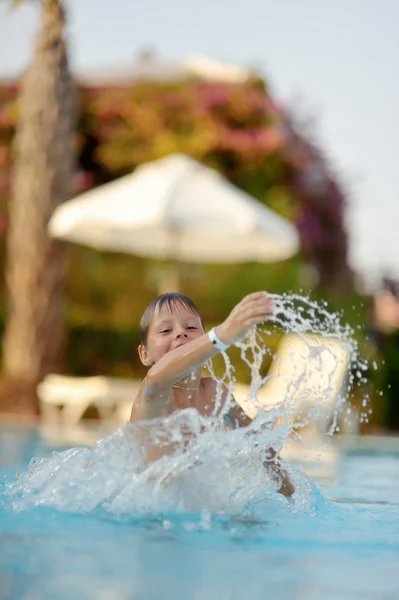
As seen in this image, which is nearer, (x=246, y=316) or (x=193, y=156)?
(x=246, y=316)

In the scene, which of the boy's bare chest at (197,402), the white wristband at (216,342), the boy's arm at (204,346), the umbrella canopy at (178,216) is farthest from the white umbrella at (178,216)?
the white wristband at (216,342)

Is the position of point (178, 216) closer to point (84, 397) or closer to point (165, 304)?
point (84, 397)

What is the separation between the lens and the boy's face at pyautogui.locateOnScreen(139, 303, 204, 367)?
13.1 feet

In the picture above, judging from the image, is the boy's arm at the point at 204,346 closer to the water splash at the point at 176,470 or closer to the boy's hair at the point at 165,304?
the water splash at the point at 176,470

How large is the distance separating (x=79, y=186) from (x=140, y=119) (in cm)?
127

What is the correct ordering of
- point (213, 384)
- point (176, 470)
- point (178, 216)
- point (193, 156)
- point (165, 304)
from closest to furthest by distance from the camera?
point (176, 470) → point (165, 304) → point (213, 384) → point (178, 216) → point (193, 156)

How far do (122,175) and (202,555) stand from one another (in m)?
12.8

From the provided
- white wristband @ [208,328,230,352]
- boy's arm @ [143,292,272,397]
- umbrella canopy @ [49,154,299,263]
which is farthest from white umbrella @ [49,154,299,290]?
white wristband @ [208,328,230,352]

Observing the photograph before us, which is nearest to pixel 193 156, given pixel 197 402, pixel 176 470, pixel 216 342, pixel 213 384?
pixel 213 384

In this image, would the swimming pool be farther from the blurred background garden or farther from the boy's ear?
the blurred background garden

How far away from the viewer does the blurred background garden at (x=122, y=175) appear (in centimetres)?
1306

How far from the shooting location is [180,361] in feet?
11.6

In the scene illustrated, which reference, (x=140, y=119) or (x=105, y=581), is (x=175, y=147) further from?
(x=105, y=581)

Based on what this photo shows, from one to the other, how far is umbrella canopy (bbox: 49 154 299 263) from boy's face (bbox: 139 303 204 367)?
717 cm
